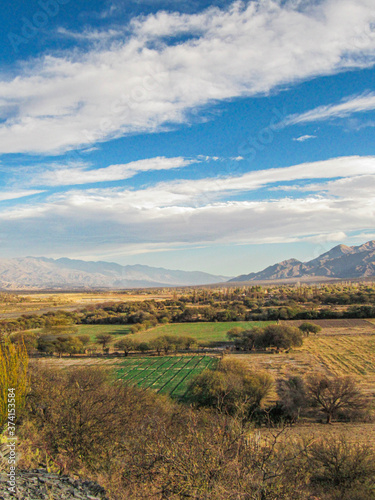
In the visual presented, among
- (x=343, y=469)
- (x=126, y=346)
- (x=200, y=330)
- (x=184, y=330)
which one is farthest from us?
(x=184, y=330)

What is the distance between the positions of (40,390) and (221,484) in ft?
43.3

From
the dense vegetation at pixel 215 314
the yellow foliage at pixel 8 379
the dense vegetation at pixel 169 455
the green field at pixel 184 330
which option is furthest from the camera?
the dense vegetation at pixel 215 314

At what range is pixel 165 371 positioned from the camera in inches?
1665

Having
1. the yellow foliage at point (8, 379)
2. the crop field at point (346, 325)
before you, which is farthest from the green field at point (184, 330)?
the yellow foliage at point (8, 379)

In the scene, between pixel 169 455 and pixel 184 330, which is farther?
pixel 184 330

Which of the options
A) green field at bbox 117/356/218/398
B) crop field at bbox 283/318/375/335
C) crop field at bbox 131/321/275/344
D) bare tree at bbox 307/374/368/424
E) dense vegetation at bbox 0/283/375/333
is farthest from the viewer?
dense vegetation at bbox 0/283/375/333

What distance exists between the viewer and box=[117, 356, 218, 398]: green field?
114 feet

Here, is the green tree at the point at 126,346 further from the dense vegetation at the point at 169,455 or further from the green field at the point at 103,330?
the dense vegetation at the point at 169,455

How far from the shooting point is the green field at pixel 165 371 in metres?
34.8

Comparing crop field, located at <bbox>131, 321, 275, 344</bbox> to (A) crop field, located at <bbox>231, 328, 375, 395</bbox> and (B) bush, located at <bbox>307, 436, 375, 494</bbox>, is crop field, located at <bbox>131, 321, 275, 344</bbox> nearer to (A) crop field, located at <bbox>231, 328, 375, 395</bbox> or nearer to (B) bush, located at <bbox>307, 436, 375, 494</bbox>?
(A) crop field, located at <bbox>231, 328, 375, 395</bbox>

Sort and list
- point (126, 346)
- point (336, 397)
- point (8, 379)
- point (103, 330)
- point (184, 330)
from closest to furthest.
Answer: point (8, 379) → point (336, 397) → point (126, 346) → point (184, 330) → point (103, 330)

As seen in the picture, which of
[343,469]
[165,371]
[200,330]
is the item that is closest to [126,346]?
[165,371]

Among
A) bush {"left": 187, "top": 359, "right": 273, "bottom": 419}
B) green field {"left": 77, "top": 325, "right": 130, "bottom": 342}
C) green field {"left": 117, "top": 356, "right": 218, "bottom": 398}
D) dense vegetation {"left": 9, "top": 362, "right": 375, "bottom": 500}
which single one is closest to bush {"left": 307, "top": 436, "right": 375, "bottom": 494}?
dense vegetation {"left": 9, "top": 362, "right": 375, "bottom": 500}

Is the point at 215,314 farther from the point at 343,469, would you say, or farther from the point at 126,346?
the point at 343,469
